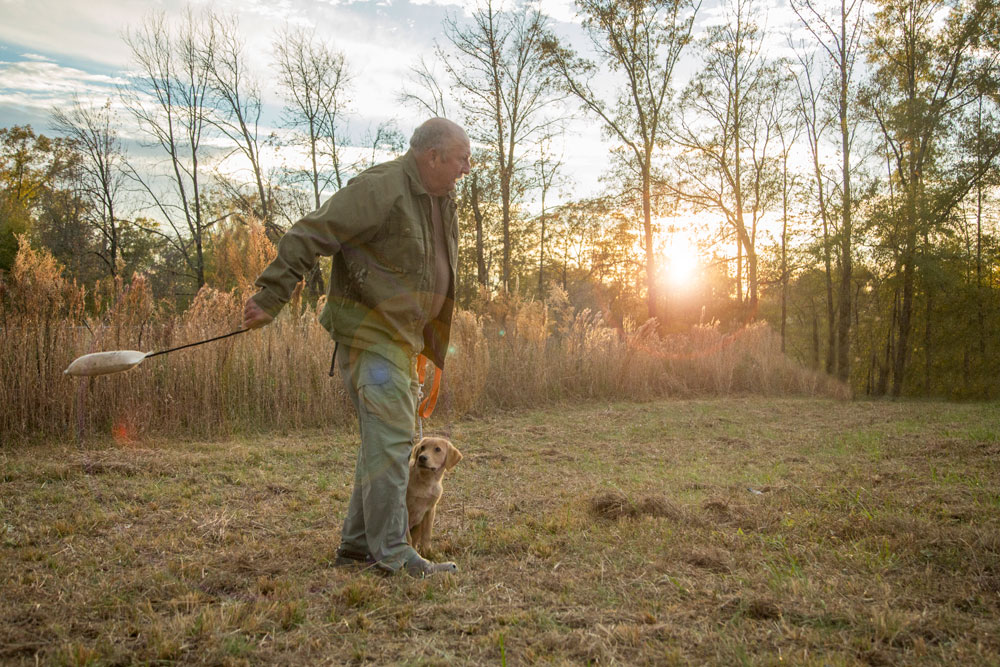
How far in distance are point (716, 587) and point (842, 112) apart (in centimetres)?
1769

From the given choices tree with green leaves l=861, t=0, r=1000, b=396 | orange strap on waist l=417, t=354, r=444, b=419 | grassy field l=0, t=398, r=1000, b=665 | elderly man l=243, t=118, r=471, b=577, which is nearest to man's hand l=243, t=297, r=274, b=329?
elderly man l=243, t=118, r=471, b=577

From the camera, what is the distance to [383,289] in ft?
9.06

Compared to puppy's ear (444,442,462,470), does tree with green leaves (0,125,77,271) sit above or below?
above

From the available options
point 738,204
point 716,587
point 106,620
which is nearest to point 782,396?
point 738,204

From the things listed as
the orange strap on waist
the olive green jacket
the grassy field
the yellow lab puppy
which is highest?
the olive green jacket

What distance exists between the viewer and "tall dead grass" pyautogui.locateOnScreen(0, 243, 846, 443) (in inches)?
240

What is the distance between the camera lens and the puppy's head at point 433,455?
3.11 metres

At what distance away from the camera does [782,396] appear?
1293 cm

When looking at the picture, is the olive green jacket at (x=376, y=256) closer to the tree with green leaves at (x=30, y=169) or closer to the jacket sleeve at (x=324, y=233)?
the jacket sleeve at (x=324, y=233)

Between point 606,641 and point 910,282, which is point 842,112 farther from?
point 606,641

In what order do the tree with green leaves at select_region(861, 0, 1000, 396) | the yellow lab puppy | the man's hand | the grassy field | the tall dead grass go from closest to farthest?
the grassy field
the man's hand
the yellow lab puppy
the tall dead grass
the tree with green leaves at select_region(861, 0, 1000, 396)

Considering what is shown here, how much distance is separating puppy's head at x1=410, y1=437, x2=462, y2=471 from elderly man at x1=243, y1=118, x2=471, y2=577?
31cm

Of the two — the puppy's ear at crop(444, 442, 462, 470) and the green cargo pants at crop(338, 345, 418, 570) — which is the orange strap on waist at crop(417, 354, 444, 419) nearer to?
the puppy's ear at crop(444, 442, 462, 470)

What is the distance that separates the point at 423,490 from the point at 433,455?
0.58 feet
